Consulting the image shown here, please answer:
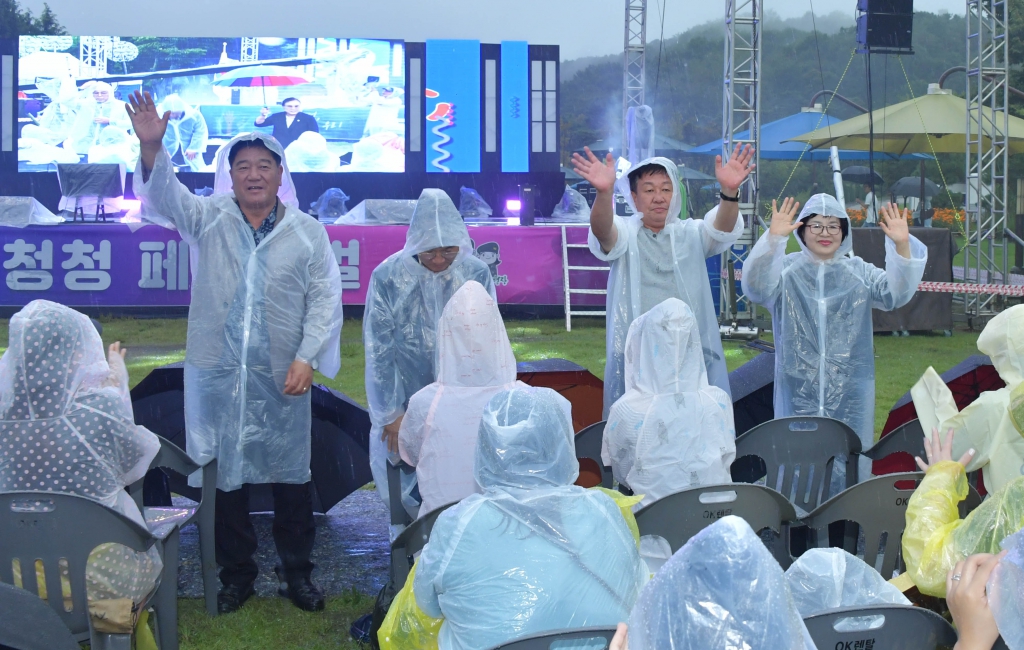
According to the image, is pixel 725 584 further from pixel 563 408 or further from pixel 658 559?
pixel 658 559

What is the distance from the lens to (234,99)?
490 inches

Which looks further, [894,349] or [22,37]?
[22,37]

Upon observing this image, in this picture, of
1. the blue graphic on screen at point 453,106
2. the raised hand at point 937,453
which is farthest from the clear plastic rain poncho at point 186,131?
the raised hand at point 937,453

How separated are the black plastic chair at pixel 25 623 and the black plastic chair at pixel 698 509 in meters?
1.23

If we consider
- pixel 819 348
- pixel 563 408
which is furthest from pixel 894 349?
pixel 563 408

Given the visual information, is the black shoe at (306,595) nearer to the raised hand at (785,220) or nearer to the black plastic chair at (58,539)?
the black plastic chair at (58,539)

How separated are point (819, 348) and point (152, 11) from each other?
18.7 metres

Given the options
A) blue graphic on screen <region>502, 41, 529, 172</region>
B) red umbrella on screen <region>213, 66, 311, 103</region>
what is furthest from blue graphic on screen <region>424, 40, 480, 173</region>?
red umbrella on screen <region>213, 66, 311, 103</region>

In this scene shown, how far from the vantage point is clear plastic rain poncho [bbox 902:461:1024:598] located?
1.68 meters

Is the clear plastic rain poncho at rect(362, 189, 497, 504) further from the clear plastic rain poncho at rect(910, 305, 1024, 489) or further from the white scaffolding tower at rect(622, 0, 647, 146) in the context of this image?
the white scaffolding tower at rect(622, 0, 647, 146)

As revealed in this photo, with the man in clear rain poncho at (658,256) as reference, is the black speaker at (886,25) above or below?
above

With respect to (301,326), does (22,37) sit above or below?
above

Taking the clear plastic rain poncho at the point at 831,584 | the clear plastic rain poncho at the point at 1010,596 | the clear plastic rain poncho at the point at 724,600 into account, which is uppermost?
the clear plastic rain poncho at the point at 724,600

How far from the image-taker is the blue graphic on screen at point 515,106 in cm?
1273
